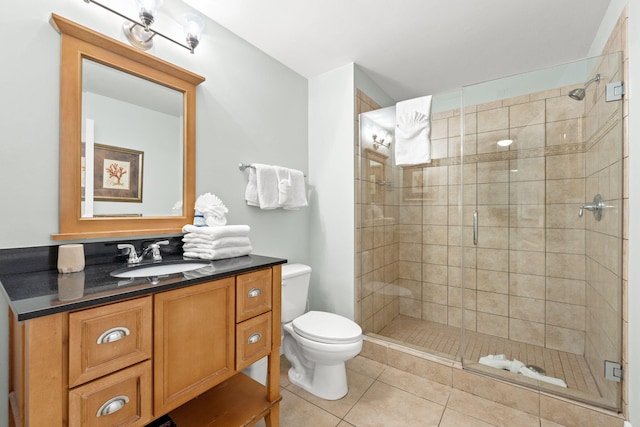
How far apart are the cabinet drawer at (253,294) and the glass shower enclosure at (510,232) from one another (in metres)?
1.13

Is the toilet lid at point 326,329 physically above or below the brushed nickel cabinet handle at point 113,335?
below

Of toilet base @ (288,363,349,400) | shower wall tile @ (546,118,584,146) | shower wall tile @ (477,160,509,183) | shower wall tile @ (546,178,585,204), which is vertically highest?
shower wall tile @ (546,118,584,146)

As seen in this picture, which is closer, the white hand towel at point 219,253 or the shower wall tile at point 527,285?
the white hand towel at point 219,253

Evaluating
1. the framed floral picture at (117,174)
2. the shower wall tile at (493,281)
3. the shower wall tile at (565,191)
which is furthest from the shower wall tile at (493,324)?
the framed floral picture at (117,174)

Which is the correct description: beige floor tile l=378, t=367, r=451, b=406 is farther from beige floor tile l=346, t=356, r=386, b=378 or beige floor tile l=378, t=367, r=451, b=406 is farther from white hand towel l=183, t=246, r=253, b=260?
white hand towel l=183, t=246, r=253, b=260

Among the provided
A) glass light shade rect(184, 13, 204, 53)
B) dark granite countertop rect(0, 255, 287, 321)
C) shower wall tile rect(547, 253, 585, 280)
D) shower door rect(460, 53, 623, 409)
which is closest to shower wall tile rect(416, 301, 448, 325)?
shower door rect(460, 53, 623, 409)

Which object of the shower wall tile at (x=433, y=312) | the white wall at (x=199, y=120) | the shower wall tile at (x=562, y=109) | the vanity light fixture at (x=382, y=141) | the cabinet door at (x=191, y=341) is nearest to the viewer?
the cabinet door at (x=191, y=341)

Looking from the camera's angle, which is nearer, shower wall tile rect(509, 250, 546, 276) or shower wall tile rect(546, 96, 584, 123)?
shower wall tile rect(546, 96, 584, 123)

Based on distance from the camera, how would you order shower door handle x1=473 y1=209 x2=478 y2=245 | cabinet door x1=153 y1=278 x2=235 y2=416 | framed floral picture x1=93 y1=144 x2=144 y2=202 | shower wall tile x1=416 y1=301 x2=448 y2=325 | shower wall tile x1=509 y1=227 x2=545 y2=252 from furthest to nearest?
shower wall tile x1=416 y1=301 x2=448 y2=325 < shower door handle x1=473 y1=209 x2=478 y2=245 < shower wall tile x1=509 y1=227 x2=545 y2=252 < framed floral picture x1=93 y1=144 x2=144 y2=202 < cabinet door x1=153 y1=278 x2=235 y2=416

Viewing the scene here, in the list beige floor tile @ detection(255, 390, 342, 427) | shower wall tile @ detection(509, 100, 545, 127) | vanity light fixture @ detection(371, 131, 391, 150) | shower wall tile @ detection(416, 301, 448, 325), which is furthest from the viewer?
shower wall tile @ detection(416, 301, 448, 325)

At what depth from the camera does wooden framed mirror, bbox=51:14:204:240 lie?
Answer: 1.23 metres

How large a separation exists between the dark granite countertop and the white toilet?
699 millimetres

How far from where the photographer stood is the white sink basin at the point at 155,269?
124 centimetres

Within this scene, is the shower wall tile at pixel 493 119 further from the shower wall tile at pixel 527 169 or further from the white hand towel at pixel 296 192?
the white hand towel at pixel 296 192
